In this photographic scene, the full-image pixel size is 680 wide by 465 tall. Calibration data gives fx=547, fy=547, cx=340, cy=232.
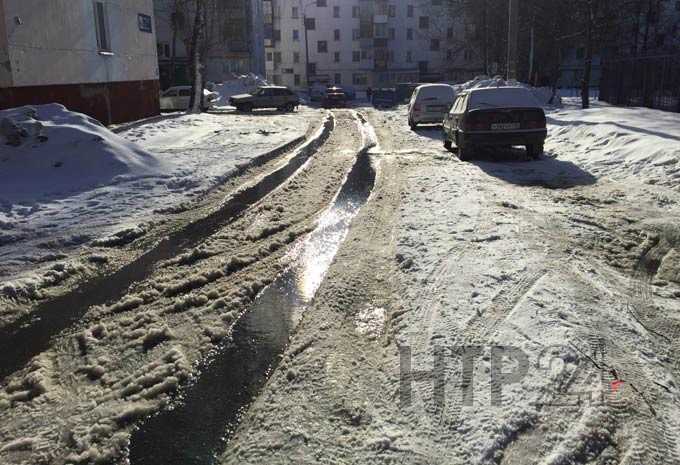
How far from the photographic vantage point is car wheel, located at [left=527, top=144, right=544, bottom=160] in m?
11.9

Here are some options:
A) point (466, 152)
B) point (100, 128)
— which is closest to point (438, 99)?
point (466, 152)

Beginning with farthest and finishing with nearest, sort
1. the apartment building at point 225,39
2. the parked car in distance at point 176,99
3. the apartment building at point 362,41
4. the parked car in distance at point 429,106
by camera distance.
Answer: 1. the apartment building at point 362,41
2. the apartment building at point 225,39
3. the parked car in distance at point 176,99
4. the parked car in distance at point 429,106

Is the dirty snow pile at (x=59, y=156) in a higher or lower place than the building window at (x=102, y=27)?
lower

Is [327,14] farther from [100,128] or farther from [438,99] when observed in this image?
[100,128]

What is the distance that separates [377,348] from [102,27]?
1936cm

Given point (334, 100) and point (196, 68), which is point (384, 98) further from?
point (196, 68)

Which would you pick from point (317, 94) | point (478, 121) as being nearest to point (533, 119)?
point (478, 121)

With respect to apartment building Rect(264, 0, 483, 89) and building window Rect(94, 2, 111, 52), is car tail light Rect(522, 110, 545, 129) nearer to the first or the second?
building window Rect(94, 2, 111, 52)

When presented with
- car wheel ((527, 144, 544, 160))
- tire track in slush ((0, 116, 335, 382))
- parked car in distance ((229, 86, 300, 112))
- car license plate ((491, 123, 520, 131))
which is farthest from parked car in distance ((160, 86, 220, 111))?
tire track in slush ((0, 116, 335, 382))

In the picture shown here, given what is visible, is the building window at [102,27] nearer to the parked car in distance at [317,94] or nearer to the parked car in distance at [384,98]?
the parked car in distance at [384,98]

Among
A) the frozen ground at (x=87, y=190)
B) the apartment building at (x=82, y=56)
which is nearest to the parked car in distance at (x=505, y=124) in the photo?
the frozen ground at (x=87, y=190)

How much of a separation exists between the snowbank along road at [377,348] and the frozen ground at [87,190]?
0.95 metres

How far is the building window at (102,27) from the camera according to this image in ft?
62.0

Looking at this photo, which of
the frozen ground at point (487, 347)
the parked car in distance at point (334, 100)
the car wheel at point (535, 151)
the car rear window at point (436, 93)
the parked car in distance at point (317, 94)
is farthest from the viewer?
the parked car in distance at point (317, 94)
